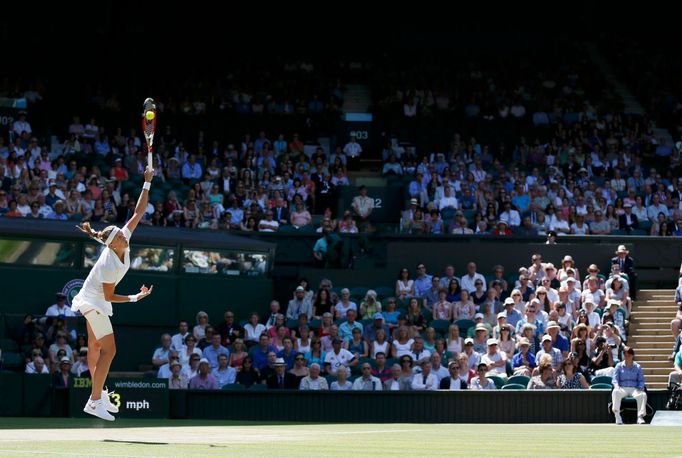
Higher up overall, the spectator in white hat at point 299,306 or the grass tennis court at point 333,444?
the spectator in white hat at point 299,306

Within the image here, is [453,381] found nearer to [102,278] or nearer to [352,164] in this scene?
[102,278]

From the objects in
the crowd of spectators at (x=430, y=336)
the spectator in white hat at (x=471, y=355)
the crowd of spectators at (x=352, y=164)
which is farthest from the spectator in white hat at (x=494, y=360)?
the crowd of spectators at (x=352, y=164)

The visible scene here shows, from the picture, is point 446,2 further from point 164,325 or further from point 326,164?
point 164,325

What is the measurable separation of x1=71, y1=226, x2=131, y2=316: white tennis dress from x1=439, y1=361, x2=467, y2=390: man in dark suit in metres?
9.68

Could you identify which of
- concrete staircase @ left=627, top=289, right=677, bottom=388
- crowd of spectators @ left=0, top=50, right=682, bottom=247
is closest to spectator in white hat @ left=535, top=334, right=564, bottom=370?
concrete staircase @ left=627, top=289, right=677, bottom=388

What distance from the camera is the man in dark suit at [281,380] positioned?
67.1 ft

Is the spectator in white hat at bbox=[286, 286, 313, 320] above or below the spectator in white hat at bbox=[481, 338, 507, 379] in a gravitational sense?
above

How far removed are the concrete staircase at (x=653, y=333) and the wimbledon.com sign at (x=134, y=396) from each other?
8.67 metres

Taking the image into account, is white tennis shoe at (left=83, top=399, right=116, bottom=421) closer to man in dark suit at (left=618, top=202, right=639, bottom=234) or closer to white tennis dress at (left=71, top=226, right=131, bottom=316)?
white tennis dress at (left=71, top=226, right=131, bottom=316)

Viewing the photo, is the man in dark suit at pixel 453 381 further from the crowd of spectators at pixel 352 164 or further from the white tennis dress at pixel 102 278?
the white tennis dress at pixel 102 278

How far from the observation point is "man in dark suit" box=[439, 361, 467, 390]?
20047mm

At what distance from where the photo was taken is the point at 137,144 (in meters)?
30.2

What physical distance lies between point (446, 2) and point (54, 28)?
1312cm

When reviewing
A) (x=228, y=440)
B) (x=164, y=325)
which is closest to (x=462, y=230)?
(x=164, y=325)
